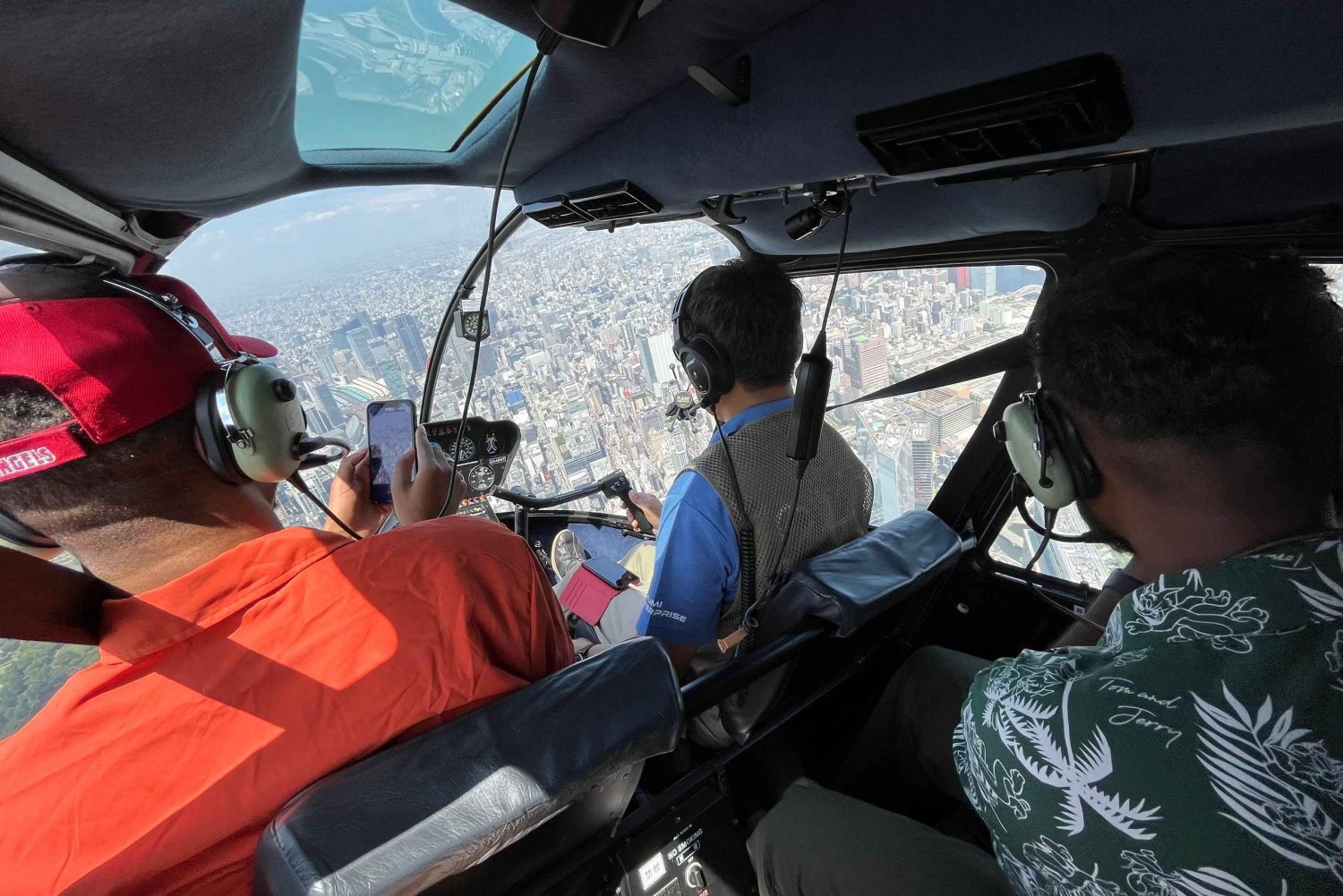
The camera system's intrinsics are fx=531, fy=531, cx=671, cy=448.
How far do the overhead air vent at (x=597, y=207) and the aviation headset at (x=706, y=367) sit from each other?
60 cm

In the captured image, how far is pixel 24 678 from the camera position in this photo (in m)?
1.40

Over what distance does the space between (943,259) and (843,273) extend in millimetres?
532

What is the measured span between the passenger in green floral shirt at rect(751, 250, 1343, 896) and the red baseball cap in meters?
1.44

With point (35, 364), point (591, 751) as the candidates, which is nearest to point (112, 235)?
point (35, 364)

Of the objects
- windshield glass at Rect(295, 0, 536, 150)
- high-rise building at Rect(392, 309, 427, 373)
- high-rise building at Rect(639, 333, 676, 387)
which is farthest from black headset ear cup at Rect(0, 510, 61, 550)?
high-rise building at Rect(639, 333, 676, 387)

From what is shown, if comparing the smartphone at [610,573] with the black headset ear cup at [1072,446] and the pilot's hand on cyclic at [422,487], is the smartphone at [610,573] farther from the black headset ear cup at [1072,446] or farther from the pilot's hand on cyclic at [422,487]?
the black headset ear cup at [1072,446]

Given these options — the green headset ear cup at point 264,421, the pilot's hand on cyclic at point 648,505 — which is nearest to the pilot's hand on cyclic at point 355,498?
the green headset ear cup at point 264,421

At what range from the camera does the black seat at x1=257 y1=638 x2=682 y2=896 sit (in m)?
0.59

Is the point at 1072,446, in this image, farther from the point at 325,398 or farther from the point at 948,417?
the point at 325,398

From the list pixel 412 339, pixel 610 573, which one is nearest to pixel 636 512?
pixel 610 573

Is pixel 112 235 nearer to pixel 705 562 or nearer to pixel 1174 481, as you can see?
pixel 705 562

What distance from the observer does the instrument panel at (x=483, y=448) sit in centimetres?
205

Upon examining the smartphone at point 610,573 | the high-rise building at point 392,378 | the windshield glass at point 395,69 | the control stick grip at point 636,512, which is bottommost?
the smartphone at point 610,573

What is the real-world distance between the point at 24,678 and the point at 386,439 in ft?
3.49
